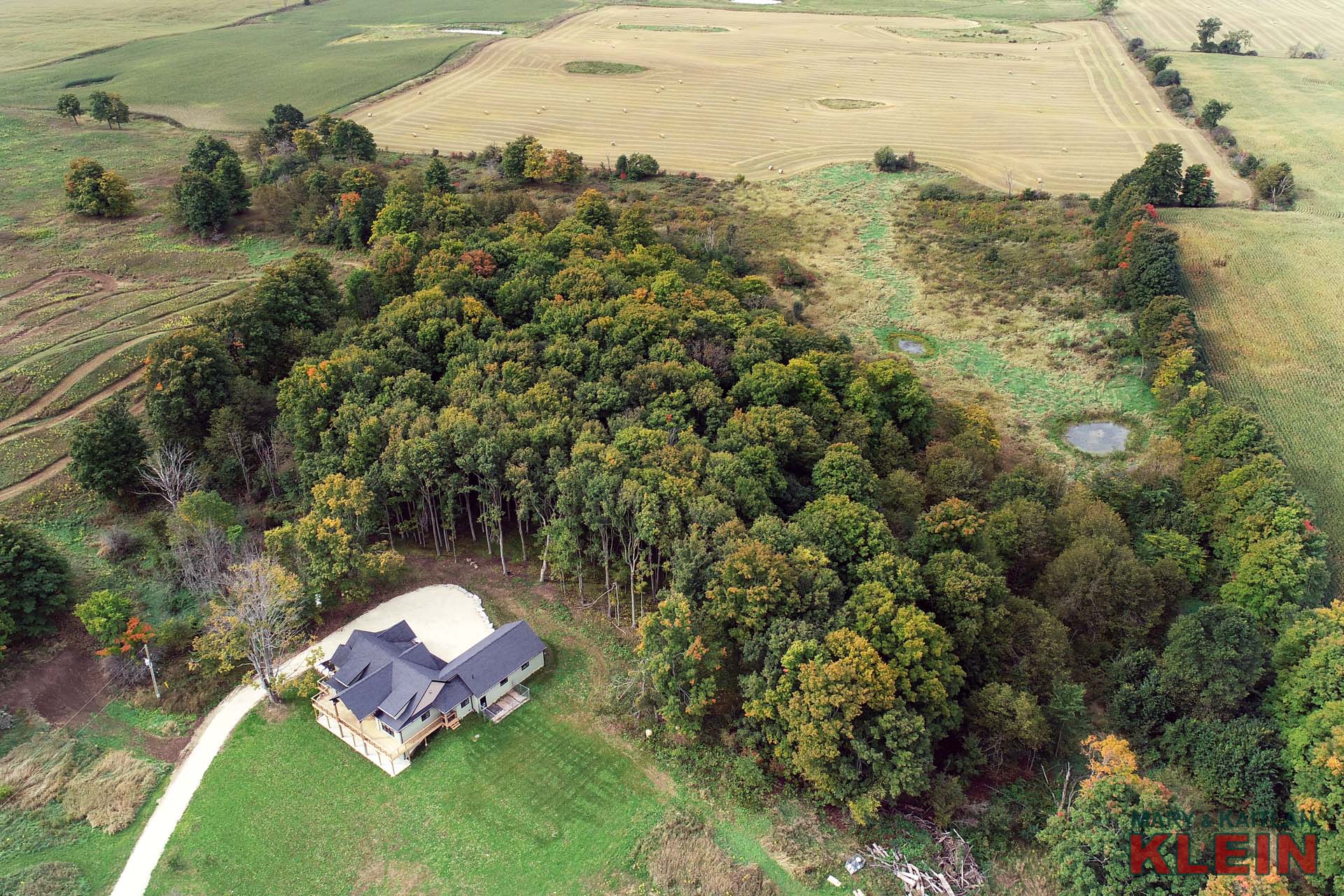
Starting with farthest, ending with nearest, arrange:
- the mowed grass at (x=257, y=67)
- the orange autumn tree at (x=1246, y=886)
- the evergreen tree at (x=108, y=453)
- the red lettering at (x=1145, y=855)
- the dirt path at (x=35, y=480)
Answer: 1. the mowed grass at (x=257, y=67)
2. the dirt path at (x=35, y=480)
3. the evergreen tree at (x=108, y=453)
4. the red lettering at (x=1145, y=855)
5. the orange autumn tree at (x=1246, y=886)

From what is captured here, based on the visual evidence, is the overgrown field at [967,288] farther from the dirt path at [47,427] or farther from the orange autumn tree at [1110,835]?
the dirt path at [47,427]

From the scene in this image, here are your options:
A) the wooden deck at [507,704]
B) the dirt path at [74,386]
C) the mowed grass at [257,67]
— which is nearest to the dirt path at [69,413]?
the dirt path at [74,386]

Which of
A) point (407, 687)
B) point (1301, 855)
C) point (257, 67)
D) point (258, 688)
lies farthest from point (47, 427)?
point (257, 67)

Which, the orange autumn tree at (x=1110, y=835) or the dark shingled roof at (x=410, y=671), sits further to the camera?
the dark shingled roof at (x=410, y=671)

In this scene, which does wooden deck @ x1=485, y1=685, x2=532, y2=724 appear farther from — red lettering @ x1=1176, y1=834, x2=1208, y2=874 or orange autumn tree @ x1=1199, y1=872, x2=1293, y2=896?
orange autumn tree @ x1=1199, y1=872, x2=1293, y2=896

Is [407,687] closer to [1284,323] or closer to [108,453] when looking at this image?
[108,453]

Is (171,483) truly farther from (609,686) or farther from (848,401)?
(848,401)

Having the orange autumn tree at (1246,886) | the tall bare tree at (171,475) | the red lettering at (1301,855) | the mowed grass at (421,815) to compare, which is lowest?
the red lettering at (1301,855)

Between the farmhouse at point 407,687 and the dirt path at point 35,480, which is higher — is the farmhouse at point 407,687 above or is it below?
below
